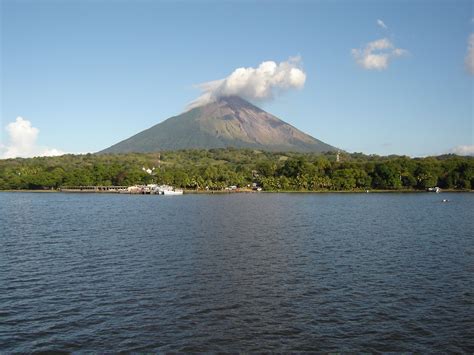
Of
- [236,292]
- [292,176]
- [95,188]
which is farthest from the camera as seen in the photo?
[95,188]

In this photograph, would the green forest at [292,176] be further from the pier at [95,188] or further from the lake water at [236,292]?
the lake water at [236,292]

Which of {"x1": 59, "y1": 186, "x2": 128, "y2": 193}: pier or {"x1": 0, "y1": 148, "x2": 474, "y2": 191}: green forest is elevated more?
{"x1": 0, "y1": 148, "x2": 474, "y2": 191}: green forest

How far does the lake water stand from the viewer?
55.2 ft

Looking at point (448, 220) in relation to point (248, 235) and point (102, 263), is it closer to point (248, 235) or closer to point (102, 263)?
point (248, 235)

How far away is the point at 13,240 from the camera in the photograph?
3991 centimetres

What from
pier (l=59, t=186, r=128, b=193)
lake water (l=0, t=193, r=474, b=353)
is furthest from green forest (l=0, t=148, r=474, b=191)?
lake water (l=0, t=193, r=474, b=353)

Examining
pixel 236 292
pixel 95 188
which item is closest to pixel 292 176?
pixel 95 188

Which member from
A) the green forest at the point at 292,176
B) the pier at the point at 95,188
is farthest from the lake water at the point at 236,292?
the pier at the point at 95,188

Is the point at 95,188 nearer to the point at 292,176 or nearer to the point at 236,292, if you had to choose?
the point at 292,176

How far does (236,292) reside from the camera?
22.9 meters

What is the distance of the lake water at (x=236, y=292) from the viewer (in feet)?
55.2

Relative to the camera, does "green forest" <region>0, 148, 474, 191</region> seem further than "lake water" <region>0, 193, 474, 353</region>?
Yes

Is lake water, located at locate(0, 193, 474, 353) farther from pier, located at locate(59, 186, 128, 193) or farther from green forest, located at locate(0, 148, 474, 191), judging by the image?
pier, located at locate(59, 186, 128, 193)

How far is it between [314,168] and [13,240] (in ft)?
421
